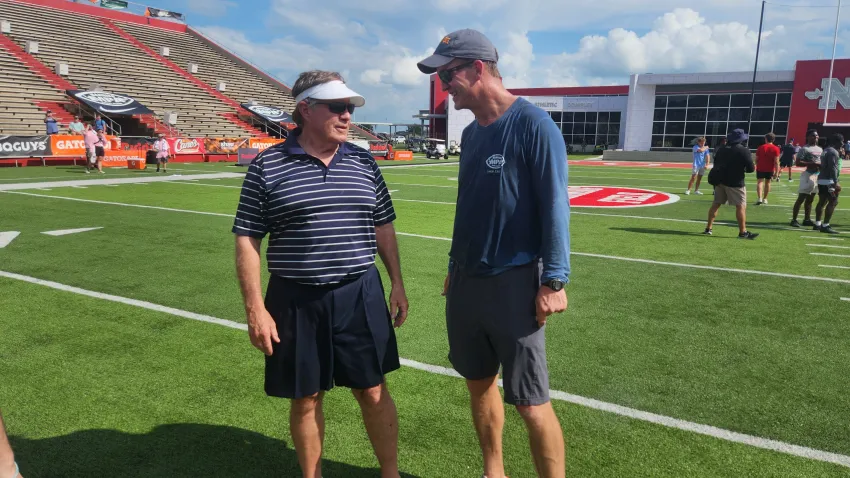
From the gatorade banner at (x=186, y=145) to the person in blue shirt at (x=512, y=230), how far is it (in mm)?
27830

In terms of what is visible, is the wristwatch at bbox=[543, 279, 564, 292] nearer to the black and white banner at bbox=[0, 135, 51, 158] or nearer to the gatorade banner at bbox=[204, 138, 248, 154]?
the black and white banner at bbox=[0, 135, 51, 158]

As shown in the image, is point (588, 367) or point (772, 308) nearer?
point (588, 367)

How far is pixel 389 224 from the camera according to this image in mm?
2938

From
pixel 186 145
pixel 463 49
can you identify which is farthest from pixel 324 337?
pixel 186 145

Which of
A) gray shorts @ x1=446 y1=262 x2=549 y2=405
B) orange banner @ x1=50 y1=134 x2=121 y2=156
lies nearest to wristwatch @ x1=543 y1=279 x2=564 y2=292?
gray shorts @ x1=446 y1=262 x2=549 y2=405

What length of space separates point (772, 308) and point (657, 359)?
6.76 ft

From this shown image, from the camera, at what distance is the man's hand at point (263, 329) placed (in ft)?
8.15

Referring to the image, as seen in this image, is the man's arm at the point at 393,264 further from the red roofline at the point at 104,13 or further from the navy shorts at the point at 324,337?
the red roofline at the point at 104,13

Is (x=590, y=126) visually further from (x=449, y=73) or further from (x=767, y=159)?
(x=449, y=73)

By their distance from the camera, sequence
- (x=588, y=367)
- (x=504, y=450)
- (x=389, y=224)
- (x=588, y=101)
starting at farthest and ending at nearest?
1. (x=588, y=101)
2. (x=588, y=367)
3. (x=504, y=450)
4. (x=389, y=224)

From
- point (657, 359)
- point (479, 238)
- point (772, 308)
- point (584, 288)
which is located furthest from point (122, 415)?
point (772, 308)

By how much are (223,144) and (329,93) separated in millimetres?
29457

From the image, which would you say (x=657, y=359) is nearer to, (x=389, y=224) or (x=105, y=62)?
(x=389, y=224)

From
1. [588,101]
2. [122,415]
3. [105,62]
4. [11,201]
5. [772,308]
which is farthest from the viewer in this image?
[588,101]
